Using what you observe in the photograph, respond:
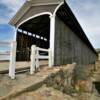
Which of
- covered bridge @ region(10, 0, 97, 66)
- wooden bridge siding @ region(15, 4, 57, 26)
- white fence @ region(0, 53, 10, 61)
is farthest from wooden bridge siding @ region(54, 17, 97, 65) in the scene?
white fence @ region(0, 53, 10, 61)

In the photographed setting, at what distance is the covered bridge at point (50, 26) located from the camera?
12.9m

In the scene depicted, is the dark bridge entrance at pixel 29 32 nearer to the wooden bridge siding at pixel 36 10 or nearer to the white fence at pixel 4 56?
the wooden bridge siding at pixel 36 10

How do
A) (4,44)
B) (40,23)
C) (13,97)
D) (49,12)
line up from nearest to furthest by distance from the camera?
(13,97), (4,44), (49,12), (40,23)

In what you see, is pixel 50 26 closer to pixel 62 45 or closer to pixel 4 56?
pixel 62 45

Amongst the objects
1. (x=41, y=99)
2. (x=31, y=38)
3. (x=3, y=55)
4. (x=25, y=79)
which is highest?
(x=31, y=38)

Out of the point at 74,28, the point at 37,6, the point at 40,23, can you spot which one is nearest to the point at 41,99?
the point at 37,6

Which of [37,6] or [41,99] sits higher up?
[37,6]

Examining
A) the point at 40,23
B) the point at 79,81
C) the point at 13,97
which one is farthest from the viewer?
the point at 40,23

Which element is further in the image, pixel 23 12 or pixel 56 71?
pixel 23 12

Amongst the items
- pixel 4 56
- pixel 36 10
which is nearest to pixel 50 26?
pixel 36 10

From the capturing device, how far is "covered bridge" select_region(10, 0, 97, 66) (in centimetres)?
1292

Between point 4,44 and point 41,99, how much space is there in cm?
227

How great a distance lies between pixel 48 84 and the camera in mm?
8688

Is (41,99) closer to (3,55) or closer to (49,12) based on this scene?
(3,55)
